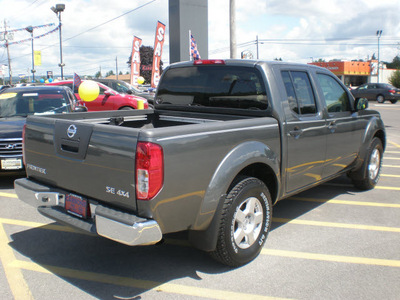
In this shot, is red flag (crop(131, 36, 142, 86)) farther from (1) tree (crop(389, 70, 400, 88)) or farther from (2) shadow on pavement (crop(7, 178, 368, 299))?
(1) tree (crop(389, 70, 400, 88))

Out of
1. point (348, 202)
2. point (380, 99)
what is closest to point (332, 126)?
point (348, 202)

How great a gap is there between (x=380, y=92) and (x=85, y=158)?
33074mm

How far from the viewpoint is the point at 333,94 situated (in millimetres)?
5215

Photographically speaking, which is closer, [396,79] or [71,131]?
[71,131]

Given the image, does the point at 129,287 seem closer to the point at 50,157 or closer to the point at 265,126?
the point at 50,157

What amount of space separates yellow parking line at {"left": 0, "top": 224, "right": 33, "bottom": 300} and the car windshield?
3598 mm

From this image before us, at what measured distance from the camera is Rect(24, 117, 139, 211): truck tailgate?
9.55ft

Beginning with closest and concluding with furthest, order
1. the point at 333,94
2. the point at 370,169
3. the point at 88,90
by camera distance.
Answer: the point at 333,94, the point at 370,169, the point at 88,90

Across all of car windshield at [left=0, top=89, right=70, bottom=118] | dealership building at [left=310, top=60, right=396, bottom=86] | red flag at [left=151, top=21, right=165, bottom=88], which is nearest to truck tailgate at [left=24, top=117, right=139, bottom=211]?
car windshield at [left=0, top=89, right=70, bottom=118]

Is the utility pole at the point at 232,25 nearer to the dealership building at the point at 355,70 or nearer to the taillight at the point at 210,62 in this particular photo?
the taillight at the point at 210,62

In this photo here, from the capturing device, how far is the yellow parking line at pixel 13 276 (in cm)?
323

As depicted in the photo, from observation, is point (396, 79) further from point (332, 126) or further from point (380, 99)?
point (332, 126)

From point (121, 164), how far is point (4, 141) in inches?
169

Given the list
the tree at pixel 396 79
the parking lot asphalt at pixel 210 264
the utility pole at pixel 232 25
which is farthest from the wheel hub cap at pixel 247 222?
the tree at pixel 396 79
